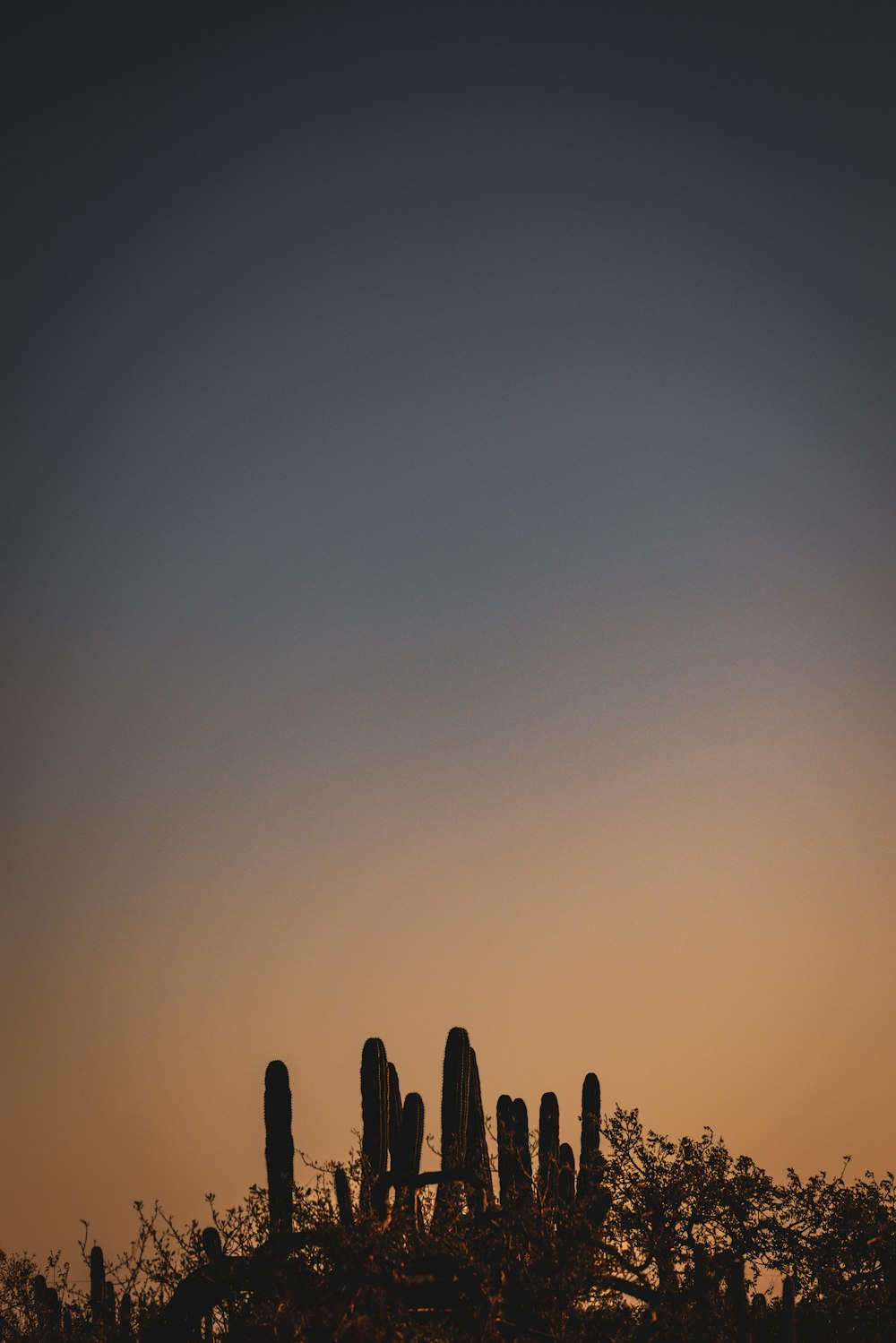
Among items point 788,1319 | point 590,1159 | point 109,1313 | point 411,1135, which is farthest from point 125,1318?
point 788,1319

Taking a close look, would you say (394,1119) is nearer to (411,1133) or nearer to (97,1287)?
(411,1133)

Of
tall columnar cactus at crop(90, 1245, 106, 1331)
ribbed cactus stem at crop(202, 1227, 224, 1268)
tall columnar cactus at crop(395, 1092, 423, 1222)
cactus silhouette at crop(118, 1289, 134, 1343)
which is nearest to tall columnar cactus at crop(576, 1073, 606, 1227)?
tall columnar cactus at crop(395, 1092, 423, 1222)

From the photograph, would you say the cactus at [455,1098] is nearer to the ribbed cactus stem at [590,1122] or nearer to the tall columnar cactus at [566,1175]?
the tall columnar cactus at [566,1175]

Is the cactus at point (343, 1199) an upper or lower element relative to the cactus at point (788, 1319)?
upper

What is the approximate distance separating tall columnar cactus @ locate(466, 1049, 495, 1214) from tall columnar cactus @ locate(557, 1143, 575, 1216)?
0.96 m

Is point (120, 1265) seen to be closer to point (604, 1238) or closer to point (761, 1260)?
point (604, 1238)

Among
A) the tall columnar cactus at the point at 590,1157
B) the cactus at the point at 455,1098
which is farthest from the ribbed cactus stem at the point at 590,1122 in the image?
the cactus at the point at 455,1098

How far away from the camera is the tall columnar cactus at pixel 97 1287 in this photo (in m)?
14.4

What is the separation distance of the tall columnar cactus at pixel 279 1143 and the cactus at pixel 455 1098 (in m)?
2.23

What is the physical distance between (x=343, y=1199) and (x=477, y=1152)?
13.0 ft

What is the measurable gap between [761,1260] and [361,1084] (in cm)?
759

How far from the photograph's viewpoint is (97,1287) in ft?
52.0

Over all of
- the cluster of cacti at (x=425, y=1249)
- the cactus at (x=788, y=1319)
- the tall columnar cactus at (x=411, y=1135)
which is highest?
the tall columnar cactus at (x=411, y=1135)

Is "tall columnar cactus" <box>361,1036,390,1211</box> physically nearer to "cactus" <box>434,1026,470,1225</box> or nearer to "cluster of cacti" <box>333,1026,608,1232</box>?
"cluster of cacti" <box>333,1026,608,1232</box>
